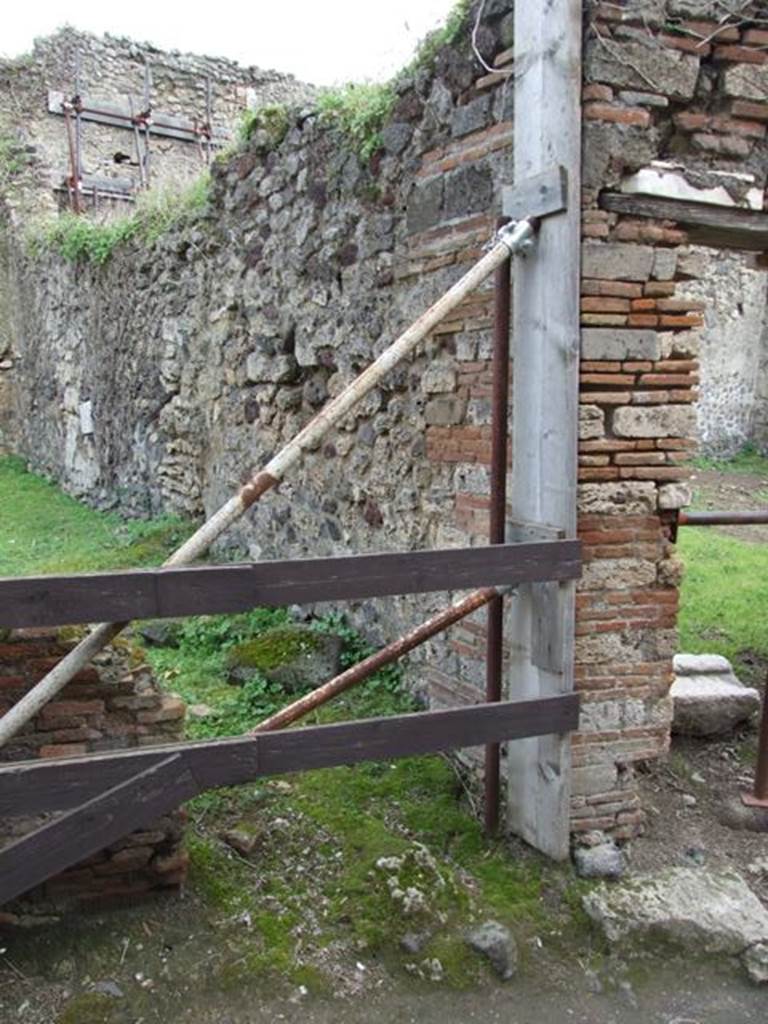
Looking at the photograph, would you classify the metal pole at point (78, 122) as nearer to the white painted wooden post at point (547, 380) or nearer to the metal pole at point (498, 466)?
the white painted wooden post at point (547, 380)

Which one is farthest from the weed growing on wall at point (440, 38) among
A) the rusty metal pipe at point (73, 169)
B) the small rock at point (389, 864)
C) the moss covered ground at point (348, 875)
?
the rusty metal pipe at point (73, 169)

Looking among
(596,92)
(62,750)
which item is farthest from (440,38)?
(62,750)

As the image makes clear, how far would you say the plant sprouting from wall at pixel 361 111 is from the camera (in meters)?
4.66

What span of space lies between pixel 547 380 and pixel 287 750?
5.52ft

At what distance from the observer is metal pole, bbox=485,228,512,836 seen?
352 centimetres

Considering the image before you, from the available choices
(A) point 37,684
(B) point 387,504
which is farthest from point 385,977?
(B) point 387,504

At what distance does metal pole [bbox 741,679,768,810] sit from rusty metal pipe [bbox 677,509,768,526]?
833 millimetres

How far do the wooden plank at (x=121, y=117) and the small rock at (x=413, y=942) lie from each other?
12698 mm

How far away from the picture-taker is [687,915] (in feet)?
11.1

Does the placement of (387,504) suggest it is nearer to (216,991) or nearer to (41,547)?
(216,991)

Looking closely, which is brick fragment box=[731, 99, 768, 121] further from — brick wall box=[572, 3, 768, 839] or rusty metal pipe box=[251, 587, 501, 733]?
rusty metal pipe box=[251, 587, 501, 733]

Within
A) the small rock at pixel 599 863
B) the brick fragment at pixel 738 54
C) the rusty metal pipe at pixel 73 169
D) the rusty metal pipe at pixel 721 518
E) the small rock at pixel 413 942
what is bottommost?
the small rock at pixel 413 942

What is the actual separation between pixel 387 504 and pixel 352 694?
1.09m

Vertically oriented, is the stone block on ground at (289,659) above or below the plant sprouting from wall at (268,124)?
below
